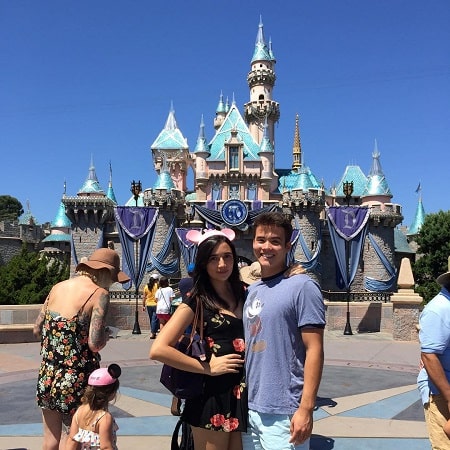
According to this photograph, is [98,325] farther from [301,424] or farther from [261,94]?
[261,94]

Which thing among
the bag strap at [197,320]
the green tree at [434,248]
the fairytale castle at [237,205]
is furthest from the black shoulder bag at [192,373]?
the green tree at [434,248]

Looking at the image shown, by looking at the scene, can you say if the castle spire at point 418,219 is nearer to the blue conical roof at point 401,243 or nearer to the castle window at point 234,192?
the blue conical roof at point 401,243

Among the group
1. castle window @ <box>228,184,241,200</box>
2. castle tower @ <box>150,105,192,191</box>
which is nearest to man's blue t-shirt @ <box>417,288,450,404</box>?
castle window @ <box>228,184,241,200</box>

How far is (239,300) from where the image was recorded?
2.55m

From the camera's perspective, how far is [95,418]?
279cm

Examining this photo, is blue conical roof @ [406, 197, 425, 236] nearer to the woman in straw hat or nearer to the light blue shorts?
the woman in straw hat

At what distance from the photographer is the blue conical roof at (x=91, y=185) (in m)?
34.9

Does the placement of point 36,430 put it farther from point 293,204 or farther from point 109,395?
point 293,204

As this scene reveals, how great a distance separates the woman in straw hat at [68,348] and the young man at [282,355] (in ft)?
3.93

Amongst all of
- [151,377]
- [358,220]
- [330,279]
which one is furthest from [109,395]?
[330,279]

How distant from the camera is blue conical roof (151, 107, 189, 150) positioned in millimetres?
40938

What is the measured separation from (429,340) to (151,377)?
18.0ft

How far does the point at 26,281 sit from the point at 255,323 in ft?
93.5

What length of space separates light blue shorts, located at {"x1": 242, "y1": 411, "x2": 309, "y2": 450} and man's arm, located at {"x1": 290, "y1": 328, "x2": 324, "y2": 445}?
0.06 metres
